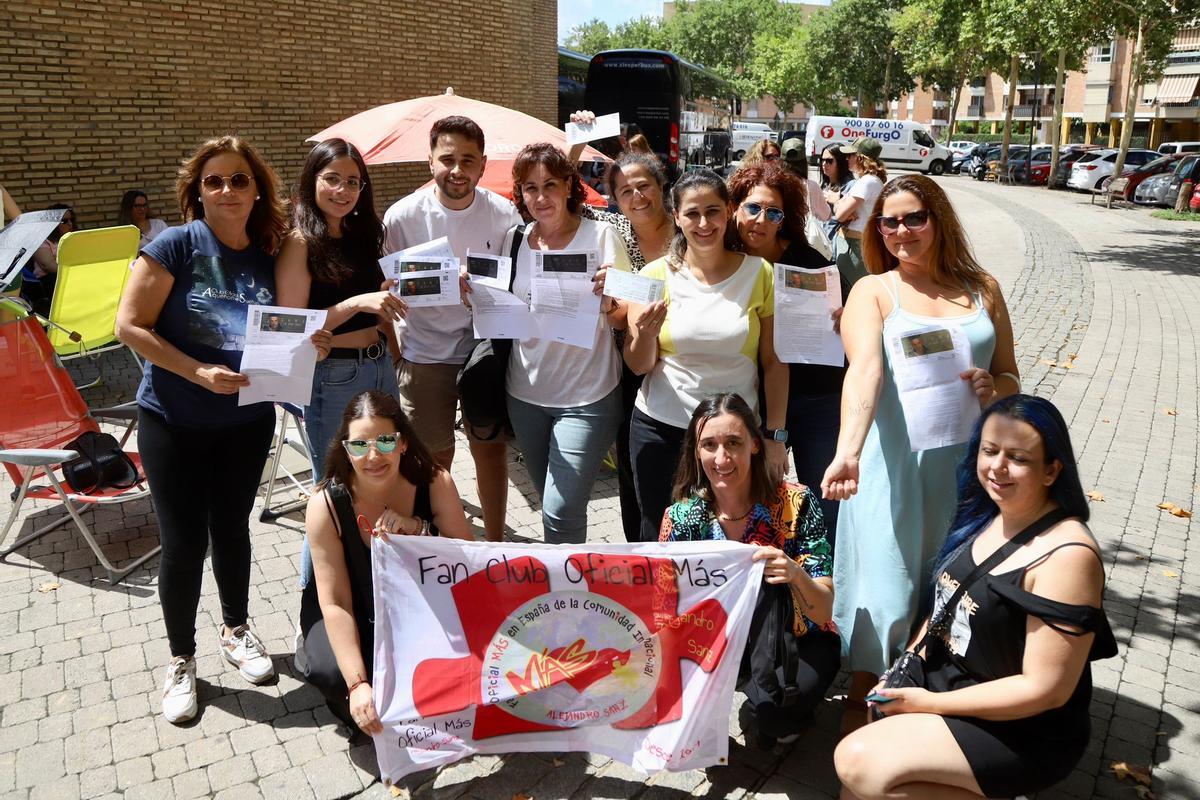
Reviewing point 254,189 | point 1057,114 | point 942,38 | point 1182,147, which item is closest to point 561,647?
point 254,189

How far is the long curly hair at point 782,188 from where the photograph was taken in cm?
370

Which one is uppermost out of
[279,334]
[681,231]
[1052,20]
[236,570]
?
[1052,20]

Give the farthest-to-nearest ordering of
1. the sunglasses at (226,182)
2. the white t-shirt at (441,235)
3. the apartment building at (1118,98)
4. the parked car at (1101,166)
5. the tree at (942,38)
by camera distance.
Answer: the apartment building at (1118,98)
the tree at (942,38)
the parked car at (1101,166)
the white t-shirt at (441,235)
the sunglasses at (226,182)

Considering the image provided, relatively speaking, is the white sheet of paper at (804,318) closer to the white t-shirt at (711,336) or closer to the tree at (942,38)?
the white t-shirt at (711,336)

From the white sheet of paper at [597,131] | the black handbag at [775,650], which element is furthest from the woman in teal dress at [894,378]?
the white sheet of paper at [597,131]

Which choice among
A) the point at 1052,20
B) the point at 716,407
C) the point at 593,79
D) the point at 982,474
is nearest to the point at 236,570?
the point at 716,407

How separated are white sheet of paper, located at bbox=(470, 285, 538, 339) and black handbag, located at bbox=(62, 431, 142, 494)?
2.56 m

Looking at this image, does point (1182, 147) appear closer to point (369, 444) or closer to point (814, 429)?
point (814, 429)

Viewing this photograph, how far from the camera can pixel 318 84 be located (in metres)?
14.8

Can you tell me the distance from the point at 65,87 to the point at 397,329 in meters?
9.64

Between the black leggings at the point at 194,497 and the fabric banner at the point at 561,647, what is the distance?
0.80 meters

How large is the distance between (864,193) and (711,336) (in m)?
3.48

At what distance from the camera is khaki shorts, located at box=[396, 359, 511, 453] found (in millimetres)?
Result: 4121

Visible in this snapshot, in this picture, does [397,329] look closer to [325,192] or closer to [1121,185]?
[325,192]
